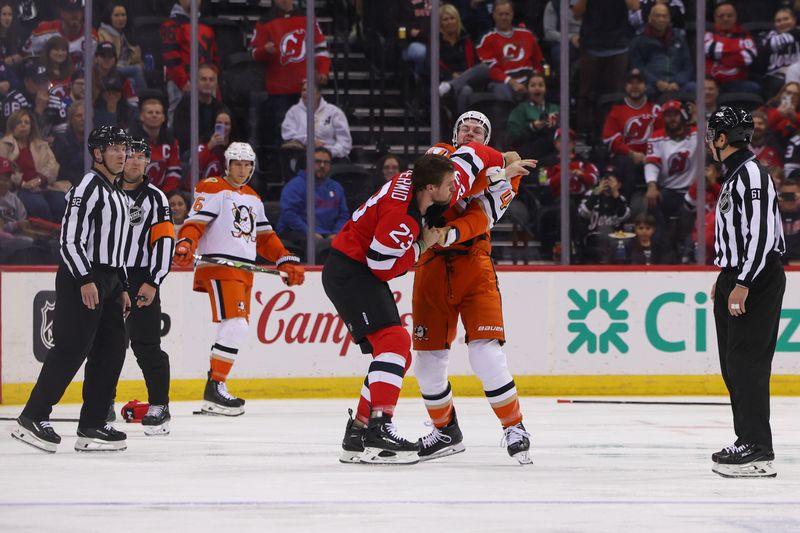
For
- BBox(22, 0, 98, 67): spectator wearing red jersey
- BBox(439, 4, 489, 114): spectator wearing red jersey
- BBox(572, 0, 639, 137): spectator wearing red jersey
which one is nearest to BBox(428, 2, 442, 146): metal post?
BBox(439, 4, 489, 114): spectator wearing red jersey

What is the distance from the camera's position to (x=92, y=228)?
555 centimetres

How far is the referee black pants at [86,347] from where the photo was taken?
18.1 ft

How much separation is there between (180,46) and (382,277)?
15.5 ft

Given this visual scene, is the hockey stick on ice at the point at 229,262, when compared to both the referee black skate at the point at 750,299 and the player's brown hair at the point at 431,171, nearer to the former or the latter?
the player's brown hair at the point at 431,171

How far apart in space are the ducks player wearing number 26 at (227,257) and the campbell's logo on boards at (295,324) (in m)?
1.11

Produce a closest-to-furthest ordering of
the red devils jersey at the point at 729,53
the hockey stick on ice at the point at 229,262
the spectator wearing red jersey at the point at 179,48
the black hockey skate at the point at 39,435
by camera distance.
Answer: the black hockey skate at the point at 39,435
the hockey stick on ice at the point at 229,262
the spectator wearing red jersey at the point at 179,48
the red devils jersey at the point at 729,53

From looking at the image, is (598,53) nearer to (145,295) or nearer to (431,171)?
(145,295)

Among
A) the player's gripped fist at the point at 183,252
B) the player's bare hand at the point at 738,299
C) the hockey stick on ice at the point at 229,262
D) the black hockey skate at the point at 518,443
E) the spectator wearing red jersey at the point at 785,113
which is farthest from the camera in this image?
the spectator wearing red jersey at the point at 785,113

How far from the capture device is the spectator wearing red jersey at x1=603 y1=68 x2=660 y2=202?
9.60 meters

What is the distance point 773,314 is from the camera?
4957mm

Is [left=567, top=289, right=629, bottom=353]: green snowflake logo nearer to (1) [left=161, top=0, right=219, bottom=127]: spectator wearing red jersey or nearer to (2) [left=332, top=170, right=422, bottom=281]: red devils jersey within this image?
(1) [left=161, top=0, right=219, bottom=127]: spectator wearing red jersey

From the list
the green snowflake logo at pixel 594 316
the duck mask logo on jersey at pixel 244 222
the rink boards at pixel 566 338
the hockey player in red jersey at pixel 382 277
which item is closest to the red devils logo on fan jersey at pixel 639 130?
the rink boards at pixel 566 338

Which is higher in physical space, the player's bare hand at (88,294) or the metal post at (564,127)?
the metal post at (564,127)

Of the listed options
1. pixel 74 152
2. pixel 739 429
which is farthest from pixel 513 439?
pixel 74 152
